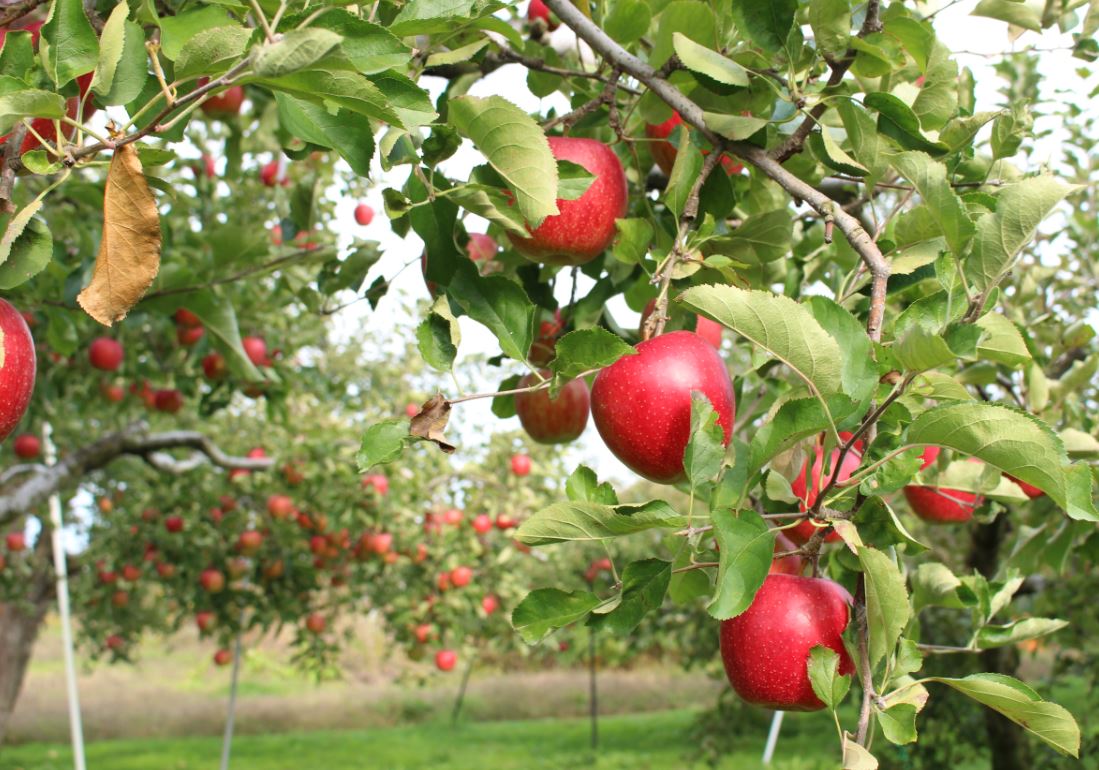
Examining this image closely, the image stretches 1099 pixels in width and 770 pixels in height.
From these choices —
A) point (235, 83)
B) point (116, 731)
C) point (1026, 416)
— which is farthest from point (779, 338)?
point (116, 731)

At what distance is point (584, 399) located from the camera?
158cm

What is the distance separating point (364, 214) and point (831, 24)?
139 inches

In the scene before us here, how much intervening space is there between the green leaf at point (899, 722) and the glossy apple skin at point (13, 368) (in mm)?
782

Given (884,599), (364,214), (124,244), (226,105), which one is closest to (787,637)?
(884,599)

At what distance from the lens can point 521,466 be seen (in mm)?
4707

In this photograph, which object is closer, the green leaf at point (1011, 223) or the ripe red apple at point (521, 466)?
the green leaf at point (1011, 223)

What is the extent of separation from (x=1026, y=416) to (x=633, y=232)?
18.9 inches

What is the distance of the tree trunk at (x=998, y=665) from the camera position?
11.1 feet

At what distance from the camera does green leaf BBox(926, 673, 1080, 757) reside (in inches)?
31.0

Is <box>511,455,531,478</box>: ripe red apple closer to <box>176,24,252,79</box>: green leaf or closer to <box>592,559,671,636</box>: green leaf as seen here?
<box>592,559,671,636</box>: green leaf

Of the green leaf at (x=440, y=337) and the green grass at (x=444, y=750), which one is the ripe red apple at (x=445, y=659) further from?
the green leaf at (x=440, y=337)

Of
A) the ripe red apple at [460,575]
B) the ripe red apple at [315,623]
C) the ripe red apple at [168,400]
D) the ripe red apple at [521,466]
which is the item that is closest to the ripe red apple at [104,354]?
the ripe red apple at [168,400]

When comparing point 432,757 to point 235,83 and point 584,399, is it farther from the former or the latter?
point 235,83

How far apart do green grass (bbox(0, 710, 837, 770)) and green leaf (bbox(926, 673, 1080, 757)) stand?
21.0 ft
